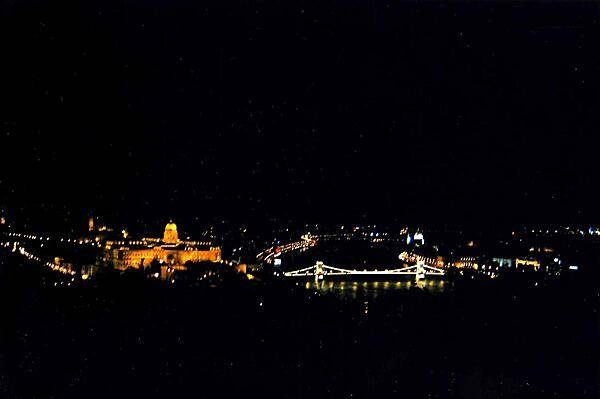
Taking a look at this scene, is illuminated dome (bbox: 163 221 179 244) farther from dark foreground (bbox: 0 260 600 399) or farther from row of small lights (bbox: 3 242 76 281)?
row of small lights (bbox: 3 242 76 281)

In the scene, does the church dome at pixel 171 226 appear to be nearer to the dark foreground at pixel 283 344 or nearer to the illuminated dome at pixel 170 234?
the illuminated dome at pixel 170 234

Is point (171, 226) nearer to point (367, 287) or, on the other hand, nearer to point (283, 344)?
point (367, 287)

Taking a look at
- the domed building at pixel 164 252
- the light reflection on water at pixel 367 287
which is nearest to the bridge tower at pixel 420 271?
the light reflection on water at pixel 367 287

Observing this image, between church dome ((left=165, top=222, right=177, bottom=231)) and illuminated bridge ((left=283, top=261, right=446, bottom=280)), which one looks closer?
church dome ((left=165, top=222, right=177, bottom=231))

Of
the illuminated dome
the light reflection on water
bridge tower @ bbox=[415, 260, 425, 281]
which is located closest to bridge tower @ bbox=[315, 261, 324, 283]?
the light reflection on water

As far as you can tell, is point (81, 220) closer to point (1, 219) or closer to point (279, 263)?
point (1, 219)

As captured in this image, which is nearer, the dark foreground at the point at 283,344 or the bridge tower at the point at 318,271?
the dark foreground at the point at 283,344

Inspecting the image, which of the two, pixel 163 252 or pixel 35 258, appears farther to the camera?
pixel 163 252

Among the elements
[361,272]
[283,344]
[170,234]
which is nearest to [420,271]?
[361,272]
